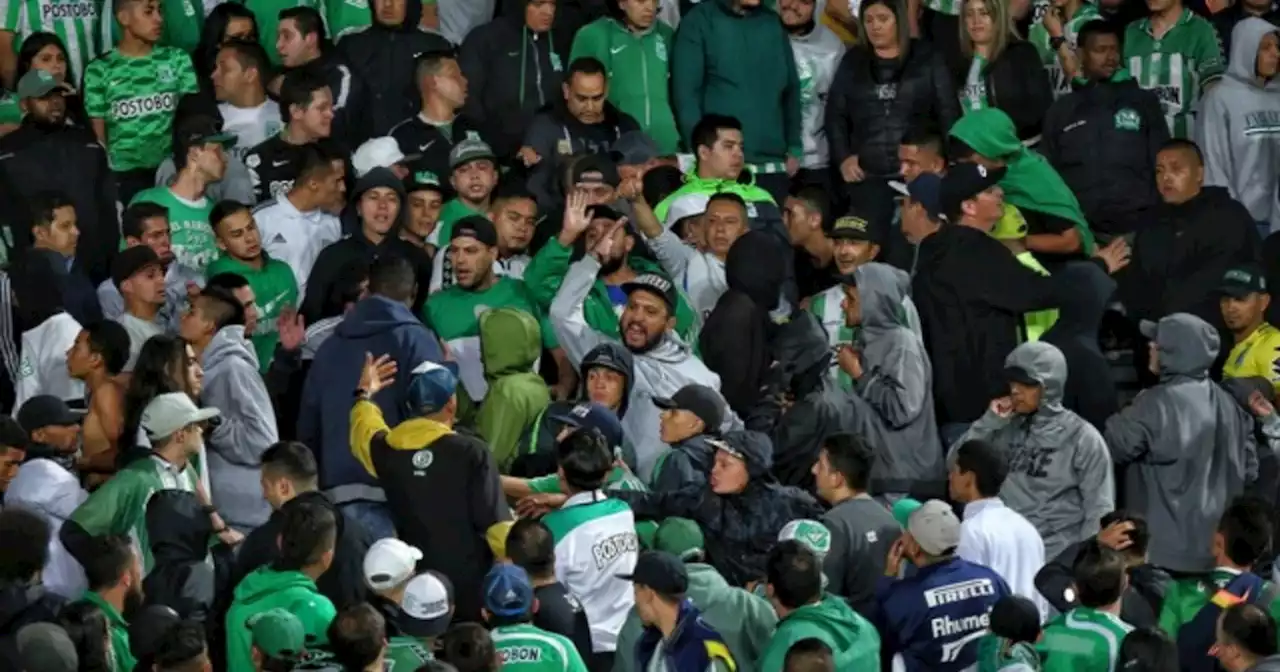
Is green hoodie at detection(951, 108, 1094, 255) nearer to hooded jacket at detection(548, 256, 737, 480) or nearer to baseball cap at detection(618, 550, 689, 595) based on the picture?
hooded jacket at detection(548, 256, 737, 480)

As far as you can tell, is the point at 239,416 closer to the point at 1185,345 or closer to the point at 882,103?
the point at 1185,345

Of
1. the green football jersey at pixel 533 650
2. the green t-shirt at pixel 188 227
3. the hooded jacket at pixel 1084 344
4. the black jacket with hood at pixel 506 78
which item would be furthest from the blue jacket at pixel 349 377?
the black jacket with hood at pixel 506 78

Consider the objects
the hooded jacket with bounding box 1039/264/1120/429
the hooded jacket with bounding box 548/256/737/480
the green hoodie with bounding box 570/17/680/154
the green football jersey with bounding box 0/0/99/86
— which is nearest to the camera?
the hooded jacket with bounding box 548/256/737/480

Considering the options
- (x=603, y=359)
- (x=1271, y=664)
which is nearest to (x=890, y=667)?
(x=1271, y=664)

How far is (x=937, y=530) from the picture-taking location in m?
11.4

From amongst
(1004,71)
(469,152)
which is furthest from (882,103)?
(469,152)

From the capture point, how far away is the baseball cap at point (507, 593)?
10719mm

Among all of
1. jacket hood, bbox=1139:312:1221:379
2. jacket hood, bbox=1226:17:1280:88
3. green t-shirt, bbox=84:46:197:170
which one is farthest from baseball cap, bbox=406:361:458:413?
jacket hood, bbox=1226:17:1280:88

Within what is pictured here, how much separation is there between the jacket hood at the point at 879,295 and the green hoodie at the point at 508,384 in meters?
1.57

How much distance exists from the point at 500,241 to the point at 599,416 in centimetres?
279

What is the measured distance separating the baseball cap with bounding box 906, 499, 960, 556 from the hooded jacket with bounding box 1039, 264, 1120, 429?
115 inches

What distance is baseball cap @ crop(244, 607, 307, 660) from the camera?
1056 cm

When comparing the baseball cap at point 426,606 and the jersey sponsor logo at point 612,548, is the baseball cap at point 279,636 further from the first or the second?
the jersey sponsor logo at point 612,548

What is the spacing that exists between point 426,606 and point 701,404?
221 centimetres
